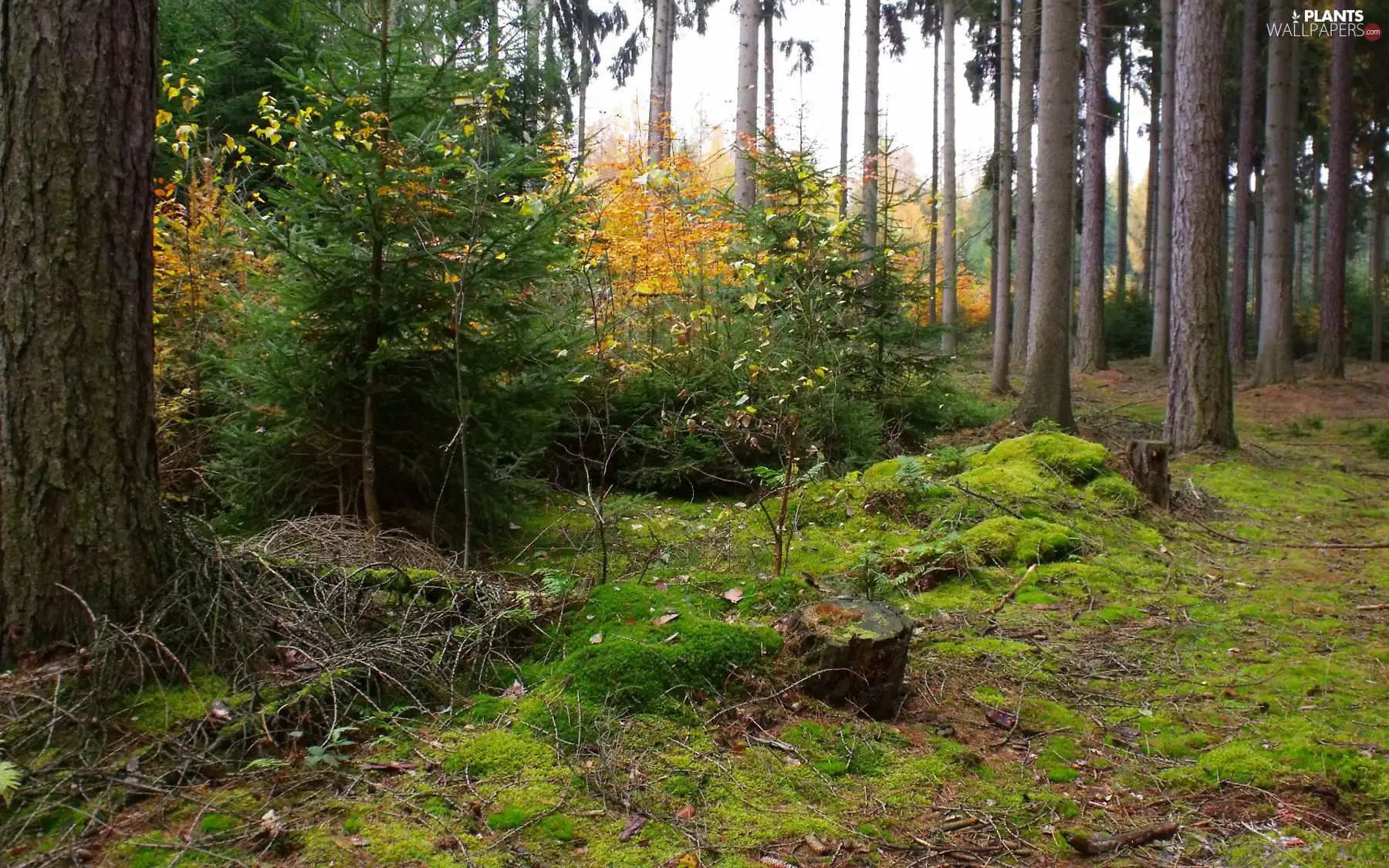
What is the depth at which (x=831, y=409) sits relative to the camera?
8.34 m

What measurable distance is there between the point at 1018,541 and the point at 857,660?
119 inches

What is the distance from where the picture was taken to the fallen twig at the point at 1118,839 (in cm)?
272

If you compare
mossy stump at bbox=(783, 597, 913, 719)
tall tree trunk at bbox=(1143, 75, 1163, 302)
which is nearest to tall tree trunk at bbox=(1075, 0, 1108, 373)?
tall tree trunk at bbox=(1143, 75, 1163, 302)

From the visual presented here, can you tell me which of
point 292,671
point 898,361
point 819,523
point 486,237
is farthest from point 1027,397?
point 292,671

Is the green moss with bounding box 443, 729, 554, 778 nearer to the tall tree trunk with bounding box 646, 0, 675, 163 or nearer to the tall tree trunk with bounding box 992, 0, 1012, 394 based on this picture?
the tall tree trunk with bounding box 646, 0, 675, 163

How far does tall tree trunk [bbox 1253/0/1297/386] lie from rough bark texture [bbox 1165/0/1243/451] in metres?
8.21

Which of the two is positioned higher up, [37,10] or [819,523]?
[37,10]

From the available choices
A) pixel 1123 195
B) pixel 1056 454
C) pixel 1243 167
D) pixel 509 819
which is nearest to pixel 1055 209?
pixel 1056 454

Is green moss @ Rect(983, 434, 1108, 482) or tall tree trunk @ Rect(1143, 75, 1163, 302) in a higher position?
tall tree trunk @ Rect(1143, 75, 1163, 302)

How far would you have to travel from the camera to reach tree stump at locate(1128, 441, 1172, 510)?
24.5 ft

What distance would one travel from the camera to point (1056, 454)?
7844mm

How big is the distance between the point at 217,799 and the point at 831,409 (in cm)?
651

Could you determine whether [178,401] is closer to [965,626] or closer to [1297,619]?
[965,626]

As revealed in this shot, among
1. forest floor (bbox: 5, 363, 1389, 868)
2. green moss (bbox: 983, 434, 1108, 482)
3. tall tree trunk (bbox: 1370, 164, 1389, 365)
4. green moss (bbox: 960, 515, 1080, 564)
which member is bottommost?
forest floor (bbox: 5, 363, 1389, 868)
